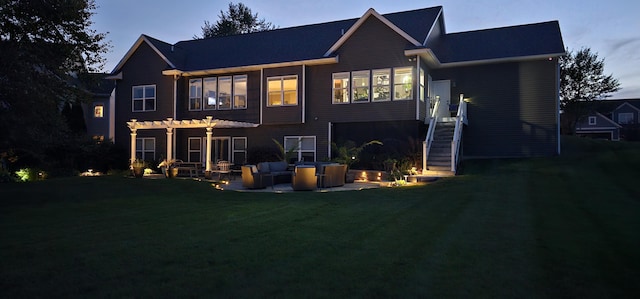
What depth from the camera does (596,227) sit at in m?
6.66

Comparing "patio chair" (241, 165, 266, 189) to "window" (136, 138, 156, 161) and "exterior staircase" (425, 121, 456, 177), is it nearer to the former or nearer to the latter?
"exterior staircase" (425, 121, 456, 177)

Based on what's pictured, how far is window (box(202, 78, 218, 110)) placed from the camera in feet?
72.6

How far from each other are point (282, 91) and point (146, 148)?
29.5ft

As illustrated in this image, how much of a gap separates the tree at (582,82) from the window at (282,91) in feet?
80.6

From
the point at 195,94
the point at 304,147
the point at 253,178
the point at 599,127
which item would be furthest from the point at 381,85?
the point at 599,127

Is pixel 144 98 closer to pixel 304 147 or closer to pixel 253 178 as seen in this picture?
pixel 304 147

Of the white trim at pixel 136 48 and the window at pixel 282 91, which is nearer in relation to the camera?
the window at pixel 282 91

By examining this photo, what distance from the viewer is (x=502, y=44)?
1967 cm

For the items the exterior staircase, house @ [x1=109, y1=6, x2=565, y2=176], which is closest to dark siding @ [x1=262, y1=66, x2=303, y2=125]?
house @ [x1=109, y1=6, x2=565, y2=176]

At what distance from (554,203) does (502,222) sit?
9.01 feet

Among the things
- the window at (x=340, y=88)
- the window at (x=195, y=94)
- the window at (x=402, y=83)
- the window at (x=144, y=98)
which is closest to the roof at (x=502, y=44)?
the window at (x=402, y=83)

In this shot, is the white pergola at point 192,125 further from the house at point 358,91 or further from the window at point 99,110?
the window at point 99,110

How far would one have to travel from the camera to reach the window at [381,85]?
18.5 meters

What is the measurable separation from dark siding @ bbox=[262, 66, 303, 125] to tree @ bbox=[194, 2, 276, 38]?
23.1 m
